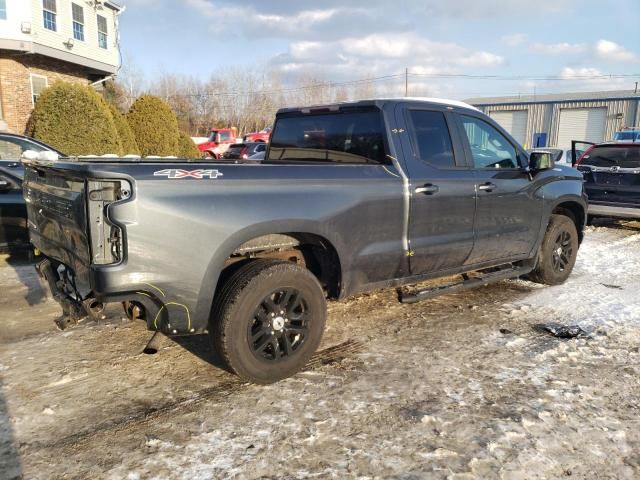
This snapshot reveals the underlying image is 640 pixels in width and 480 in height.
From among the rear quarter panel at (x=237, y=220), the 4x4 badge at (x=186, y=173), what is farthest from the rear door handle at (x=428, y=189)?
the 4x4 badge at (x=186, y=173)

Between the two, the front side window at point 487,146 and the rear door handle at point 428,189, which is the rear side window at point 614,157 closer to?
the front side window at point 487,146

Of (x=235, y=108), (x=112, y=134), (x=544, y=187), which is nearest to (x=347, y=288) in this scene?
(x=544, y=187)

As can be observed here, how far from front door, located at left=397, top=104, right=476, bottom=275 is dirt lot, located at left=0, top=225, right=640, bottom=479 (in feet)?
2.31

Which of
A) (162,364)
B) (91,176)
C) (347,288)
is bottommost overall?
(162,364)

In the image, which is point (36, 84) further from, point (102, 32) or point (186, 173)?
point (186, 173)

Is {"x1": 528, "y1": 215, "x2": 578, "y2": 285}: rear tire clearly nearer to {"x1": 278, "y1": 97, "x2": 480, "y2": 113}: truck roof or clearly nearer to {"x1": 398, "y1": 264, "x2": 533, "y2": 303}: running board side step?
{"x1": 398, "y1": 264, "x2": 533, "y2": 303}: running board side step

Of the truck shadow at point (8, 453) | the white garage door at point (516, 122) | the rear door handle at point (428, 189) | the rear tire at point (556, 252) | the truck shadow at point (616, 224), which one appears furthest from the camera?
the white garage door at point (516, 122)

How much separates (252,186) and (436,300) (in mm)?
2953

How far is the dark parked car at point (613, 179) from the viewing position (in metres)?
9.25

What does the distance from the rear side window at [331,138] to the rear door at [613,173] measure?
6.97 m

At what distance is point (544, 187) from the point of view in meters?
5.49

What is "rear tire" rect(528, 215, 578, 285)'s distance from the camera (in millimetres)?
5863

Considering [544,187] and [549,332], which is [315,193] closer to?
[549,332]

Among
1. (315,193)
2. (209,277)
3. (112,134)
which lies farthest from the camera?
(112,134)
